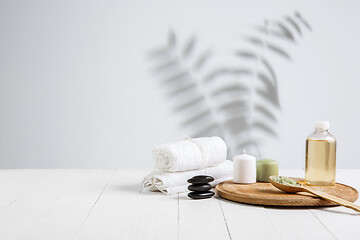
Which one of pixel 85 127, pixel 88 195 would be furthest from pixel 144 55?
pixel 88 195

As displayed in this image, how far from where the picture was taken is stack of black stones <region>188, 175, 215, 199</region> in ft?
4.29

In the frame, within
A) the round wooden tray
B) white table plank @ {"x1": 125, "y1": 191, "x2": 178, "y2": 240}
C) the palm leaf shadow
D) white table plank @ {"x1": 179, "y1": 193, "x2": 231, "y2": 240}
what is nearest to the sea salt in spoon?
the round wooden tray

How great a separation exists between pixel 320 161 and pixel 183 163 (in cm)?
39

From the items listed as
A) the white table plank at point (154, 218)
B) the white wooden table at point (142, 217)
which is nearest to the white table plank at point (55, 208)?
the white wooden table at point (142, 217)

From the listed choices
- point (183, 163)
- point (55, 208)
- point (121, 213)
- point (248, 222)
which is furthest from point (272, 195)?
point (55, 208)

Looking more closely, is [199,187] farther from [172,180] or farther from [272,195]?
[272,195]

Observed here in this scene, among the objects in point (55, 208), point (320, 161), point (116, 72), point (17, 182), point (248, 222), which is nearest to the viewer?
point (248, 222)

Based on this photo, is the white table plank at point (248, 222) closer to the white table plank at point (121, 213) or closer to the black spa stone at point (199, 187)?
the black spa stone at point (199, 187)

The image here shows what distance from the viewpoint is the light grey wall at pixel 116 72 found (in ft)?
6.22

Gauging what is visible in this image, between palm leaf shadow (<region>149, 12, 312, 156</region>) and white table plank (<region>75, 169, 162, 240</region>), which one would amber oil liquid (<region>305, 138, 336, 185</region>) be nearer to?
white table plank (<region>75, 169, 162, 240</region>)

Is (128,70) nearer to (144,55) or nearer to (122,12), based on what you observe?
(144,55)

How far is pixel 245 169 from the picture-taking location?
1.39 meters

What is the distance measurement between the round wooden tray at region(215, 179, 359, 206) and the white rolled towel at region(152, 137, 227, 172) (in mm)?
99

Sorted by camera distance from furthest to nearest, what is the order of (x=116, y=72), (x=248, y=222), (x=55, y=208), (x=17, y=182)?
(x=116, y=72)
(x=17, y=182)
(x=55, y=208)
(x=248, y=222)
